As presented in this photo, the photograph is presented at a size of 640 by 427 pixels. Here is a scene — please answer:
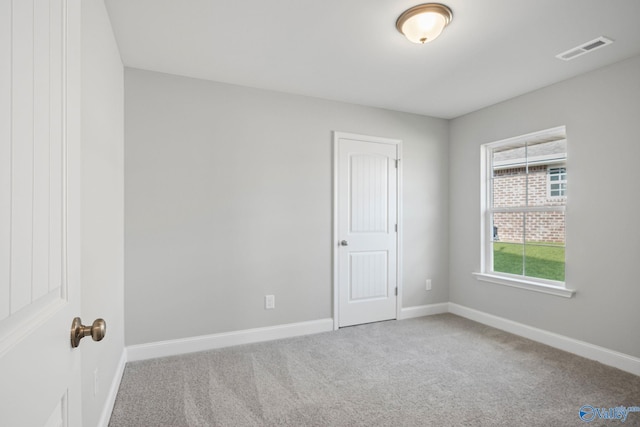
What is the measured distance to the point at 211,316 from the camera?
10.3ft

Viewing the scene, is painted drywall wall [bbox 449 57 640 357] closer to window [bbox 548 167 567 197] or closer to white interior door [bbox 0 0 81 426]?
window [bbox 548 167 567 197]

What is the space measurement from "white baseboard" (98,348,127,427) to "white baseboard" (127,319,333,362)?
0.15m

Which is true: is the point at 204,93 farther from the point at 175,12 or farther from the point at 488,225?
the point at 488,225

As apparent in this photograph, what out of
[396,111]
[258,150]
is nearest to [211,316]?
[258,150]

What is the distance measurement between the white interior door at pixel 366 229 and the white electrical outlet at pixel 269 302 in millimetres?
712

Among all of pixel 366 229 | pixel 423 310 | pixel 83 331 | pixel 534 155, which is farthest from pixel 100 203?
pixel 534 155

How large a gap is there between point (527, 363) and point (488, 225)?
1.62 meters

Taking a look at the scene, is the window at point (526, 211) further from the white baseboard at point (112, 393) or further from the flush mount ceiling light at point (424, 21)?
the white baseboard at point (112, 393)

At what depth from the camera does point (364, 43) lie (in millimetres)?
2521

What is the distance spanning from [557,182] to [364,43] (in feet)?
7.69

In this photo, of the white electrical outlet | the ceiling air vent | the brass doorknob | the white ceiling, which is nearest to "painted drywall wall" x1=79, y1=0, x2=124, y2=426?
the white ceiling

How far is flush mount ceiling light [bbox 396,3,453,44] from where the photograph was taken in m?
2.06

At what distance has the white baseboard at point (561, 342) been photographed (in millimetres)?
2697

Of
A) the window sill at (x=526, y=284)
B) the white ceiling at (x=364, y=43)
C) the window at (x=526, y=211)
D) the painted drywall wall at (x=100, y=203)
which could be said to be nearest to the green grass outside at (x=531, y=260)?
the window at (x=526, y=211)
